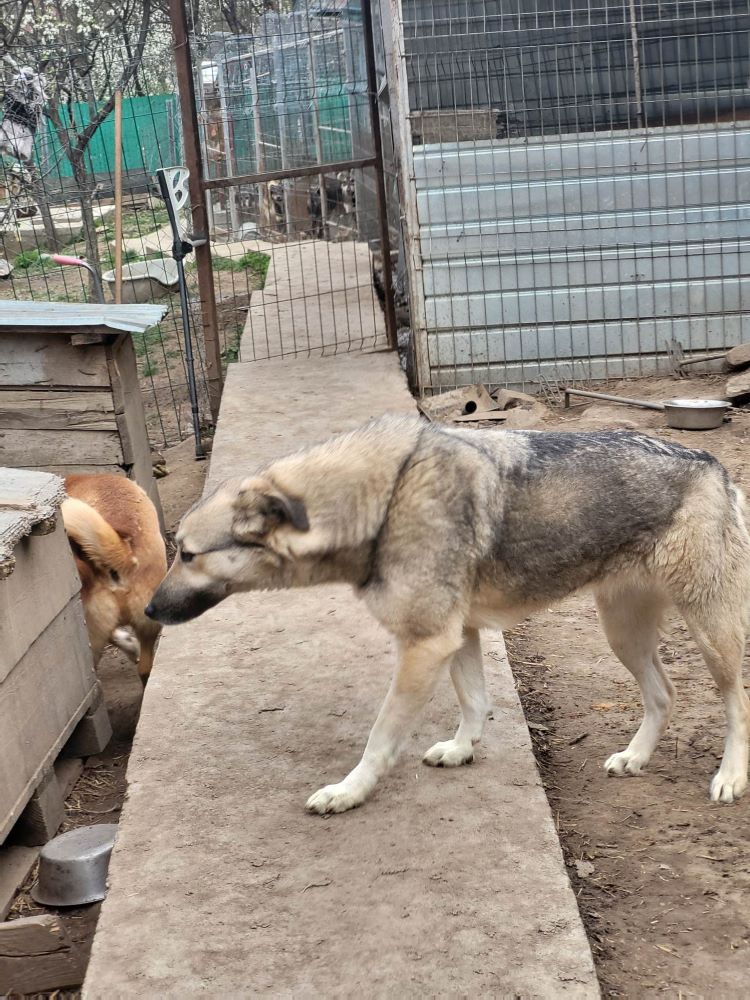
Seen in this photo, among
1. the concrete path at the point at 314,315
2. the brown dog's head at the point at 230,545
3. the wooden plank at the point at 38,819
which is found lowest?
the wooden plank at the point at 38,819

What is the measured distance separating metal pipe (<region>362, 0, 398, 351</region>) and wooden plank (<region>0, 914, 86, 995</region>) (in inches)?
259

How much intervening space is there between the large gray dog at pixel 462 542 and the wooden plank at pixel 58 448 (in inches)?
127

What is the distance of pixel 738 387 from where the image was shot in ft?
25.3

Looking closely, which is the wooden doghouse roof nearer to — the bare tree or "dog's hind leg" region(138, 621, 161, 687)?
"dog's hind leg" region(138, 621, 161, 687)

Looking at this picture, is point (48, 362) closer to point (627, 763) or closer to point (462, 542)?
point (462, 542)

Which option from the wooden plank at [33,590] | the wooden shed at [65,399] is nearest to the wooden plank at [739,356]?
the wooden shed at [65,399]

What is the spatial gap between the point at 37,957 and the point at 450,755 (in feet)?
4.47

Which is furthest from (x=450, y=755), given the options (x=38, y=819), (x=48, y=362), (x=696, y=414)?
(x=696, y=414)

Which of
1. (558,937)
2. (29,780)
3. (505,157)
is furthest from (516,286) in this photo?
(558,937)

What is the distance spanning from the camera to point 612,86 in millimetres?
8320

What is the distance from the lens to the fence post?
7.75 metres

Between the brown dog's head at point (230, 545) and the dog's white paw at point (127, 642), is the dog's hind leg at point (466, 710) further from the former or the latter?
the dog's white paw at point (127, 642)

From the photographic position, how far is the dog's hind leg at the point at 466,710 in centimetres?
334

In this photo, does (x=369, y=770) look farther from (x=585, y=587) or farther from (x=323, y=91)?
(x=323, y=91)
